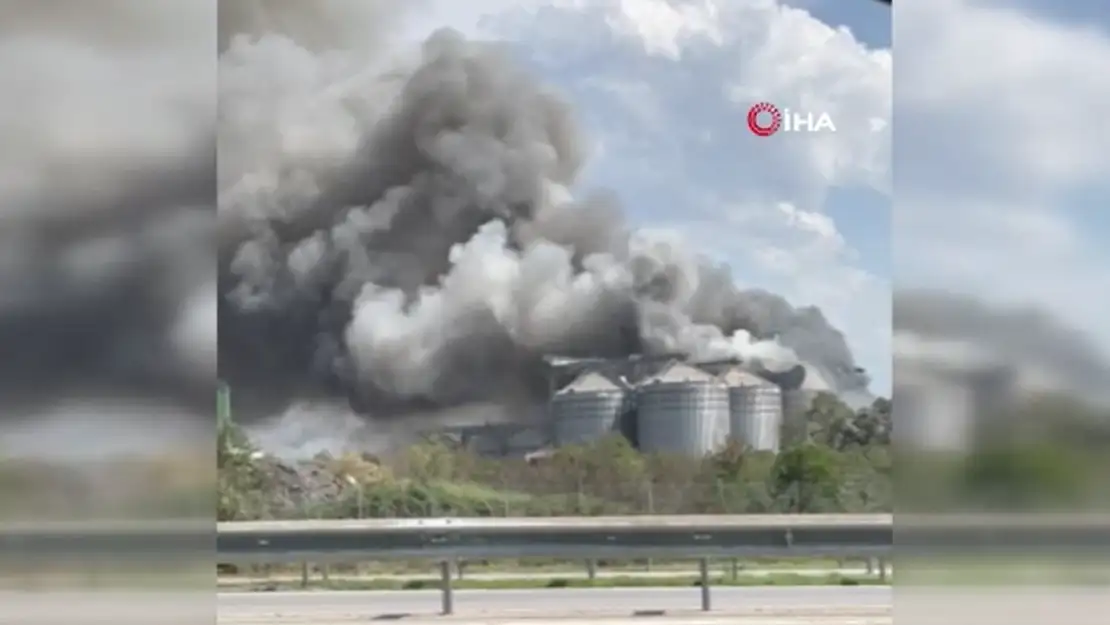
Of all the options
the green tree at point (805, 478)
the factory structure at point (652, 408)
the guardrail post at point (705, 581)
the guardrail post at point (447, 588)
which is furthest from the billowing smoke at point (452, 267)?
the guardrail post at point (705, 581)

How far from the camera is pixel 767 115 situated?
3.70 m

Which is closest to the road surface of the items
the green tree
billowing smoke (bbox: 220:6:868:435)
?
the green tree

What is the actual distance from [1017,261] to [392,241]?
2.65m

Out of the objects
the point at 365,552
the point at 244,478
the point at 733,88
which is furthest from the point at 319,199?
the point at 733,88

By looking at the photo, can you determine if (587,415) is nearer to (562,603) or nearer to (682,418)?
(682,418)

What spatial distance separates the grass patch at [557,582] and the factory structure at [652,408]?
45cm

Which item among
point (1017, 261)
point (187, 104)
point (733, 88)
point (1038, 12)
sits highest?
point (733, 88)

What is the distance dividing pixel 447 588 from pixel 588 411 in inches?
31.2

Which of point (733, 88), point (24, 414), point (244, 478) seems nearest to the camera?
point (24, 414)

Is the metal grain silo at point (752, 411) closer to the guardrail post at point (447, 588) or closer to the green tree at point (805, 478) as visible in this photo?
the green tree at point (805, 478)

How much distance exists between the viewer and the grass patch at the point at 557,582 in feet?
11.4

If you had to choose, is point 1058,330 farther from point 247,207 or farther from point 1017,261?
point 247,207

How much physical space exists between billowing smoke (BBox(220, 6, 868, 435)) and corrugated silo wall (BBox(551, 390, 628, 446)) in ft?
0.39

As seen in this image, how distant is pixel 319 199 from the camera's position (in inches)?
149
